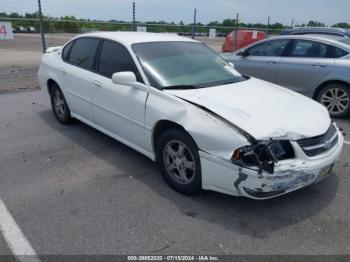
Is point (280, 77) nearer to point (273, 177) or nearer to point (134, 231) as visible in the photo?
point (273, 177)

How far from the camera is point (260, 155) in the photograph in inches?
117

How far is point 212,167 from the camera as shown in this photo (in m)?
3.18

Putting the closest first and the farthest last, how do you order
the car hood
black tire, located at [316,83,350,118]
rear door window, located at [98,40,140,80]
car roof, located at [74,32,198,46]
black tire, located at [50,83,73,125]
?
the car hood, rear door window, located at [98,40,140,80], car roof, located at [74,32,198,46], black tire, located at [50,83,73,125], black tire, located at [316,83,350,118]

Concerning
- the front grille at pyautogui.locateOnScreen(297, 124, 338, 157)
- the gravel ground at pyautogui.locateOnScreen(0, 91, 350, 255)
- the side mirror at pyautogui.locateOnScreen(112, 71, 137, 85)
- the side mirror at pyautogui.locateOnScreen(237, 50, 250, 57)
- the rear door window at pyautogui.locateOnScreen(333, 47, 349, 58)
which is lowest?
the gravel ground at pyautogui.locateOnScreen(0, 91, 350, 255)

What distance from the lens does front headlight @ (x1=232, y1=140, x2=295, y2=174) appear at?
2.93m

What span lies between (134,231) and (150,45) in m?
2.41

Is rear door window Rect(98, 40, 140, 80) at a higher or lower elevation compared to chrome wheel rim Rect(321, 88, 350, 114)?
higher

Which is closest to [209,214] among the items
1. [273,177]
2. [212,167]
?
[212,167]

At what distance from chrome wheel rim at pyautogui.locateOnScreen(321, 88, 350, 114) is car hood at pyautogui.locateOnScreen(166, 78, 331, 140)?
2792 mm

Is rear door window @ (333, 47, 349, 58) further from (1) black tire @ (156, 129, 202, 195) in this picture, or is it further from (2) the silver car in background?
(1) black tire @ (156, 129, 202, 195)

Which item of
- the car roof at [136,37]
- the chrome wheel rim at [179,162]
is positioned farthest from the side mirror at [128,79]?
the chrome wheel rim at [179,162]

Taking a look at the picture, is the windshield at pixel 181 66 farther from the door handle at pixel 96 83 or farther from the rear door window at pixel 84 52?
the rear door window at pixel 84 52

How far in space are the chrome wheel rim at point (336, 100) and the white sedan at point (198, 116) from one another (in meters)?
2.76

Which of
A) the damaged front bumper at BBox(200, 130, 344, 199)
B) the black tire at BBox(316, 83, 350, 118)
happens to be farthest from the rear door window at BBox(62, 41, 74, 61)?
the black tire at BBox(316, 83, 350, 118)
